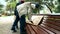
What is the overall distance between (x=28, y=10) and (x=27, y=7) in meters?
0.11

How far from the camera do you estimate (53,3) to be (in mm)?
16969

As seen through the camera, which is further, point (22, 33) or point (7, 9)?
point (7, 9)

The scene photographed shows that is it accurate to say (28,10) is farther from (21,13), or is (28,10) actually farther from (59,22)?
(59,22)

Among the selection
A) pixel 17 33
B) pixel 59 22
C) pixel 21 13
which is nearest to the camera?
pixel 59 22

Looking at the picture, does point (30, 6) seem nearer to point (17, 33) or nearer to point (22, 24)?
point (22, 24)

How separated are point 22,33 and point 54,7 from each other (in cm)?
1099

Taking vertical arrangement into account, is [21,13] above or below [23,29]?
above

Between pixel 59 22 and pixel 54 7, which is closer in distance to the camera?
pixel 59 22

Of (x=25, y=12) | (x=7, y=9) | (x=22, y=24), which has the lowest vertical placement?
(x=7, y=9)

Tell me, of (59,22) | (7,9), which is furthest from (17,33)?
(7,9)

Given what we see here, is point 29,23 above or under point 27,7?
under

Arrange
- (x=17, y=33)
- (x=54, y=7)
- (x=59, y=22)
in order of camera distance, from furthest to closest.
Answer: (x=54, y=7) → (x=17, y=33) → (x=59, y=22)

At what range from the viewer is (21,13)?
19.1 feet

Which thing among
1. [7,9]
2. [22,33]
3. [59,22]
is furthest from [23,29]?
[7,9]
